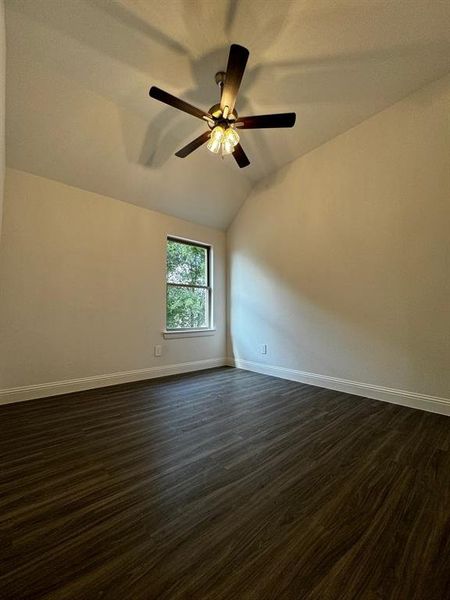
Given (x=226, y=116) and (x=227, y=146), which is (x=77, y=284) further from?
(x=226, y=116)

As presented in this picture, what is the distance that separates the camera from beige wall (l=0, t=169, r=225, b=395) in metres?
2.79

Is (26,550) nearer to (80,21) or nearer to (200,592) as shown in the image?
(200,592)

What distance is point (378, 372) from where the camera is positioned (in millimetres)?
2912

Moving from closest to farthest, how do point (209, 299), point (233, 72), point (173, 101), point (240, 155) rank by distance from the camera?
point (233, 72) < point (173, 101) < point (240, 155) < point (209, 299)

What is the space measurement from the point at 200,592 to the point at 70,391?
2790mm

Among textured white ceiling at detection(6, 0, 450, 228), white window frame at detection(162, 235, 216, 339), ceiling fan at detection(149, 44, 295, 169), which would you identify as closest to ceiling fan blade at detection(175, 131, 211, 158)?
ceiling fan at detection(149, 44, 295, 169)

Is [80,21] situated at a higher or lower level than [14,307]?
higher

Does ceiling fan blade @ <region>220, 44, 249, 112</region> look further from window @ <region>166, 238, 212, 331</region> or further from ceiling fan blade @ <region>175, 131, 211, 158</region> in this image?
window @ <region>166, 238, 212, 331</region>

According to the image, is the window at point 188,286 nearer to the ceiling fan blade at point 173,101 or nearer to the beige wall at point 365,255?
the beige wall at point 365,255

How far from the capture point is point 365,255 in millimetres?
3049

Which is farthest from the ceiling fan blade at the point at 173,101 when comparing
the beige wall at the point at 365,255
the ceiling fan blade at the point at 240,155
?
the beige wall at the point at 365,255

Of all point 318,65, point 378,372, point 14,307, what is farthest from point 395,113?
point 14,307

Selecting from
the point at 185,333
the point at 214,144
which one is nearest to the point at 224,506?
the point at 214,144

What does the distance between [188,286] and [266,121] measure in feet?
8.68
